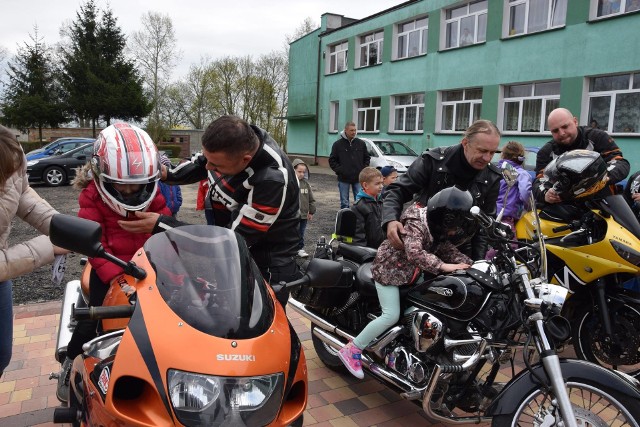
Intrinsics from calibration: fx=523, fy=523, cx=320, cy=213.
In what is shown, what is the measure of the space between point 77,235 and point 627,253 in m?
3.50

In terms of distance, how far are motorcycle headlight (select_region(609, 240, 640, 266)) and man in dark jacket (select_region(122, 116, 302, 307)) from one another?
7.49 feet

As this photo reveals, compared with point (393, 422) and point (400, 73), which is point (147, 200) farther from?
point (400, 73)

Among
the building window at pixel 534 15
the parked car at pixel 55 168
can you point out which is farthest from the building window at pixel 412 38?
the parked car at pixel 55 168

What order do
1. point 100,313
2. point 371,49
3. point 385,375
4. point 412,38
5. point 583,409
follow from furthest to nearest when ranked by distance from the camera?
point 371,49
point 412,38
point 385,375
point 583,409
point 100,313

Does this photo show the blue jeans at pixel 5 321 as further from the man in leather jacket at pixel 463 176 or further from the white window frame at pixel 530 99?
the white window frame at pixel 530 99

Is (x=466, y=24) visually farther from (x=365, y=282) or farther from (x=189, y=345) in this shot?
(x=189, y=345)

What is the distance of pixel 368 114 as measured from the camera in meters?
27.6

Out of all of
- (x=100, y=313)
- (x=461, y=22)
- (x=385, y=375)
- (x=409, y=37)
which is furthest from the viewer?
(x=409, y=37)

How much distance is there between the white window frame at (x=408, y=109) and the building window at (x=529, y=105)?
4.62m

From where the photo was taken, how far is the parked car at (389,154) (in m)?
17.5

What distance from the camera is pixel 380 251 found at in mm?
3443

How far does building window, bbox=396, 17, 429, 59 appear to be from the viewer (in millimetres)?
23438

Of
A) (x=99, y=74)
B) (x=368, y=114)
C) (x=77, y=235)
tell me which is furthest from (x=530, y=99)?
(x=99, y=74)

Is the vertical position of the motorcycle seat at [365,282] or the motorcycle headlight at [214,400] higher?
the motorcycle headlight at [214,400]
